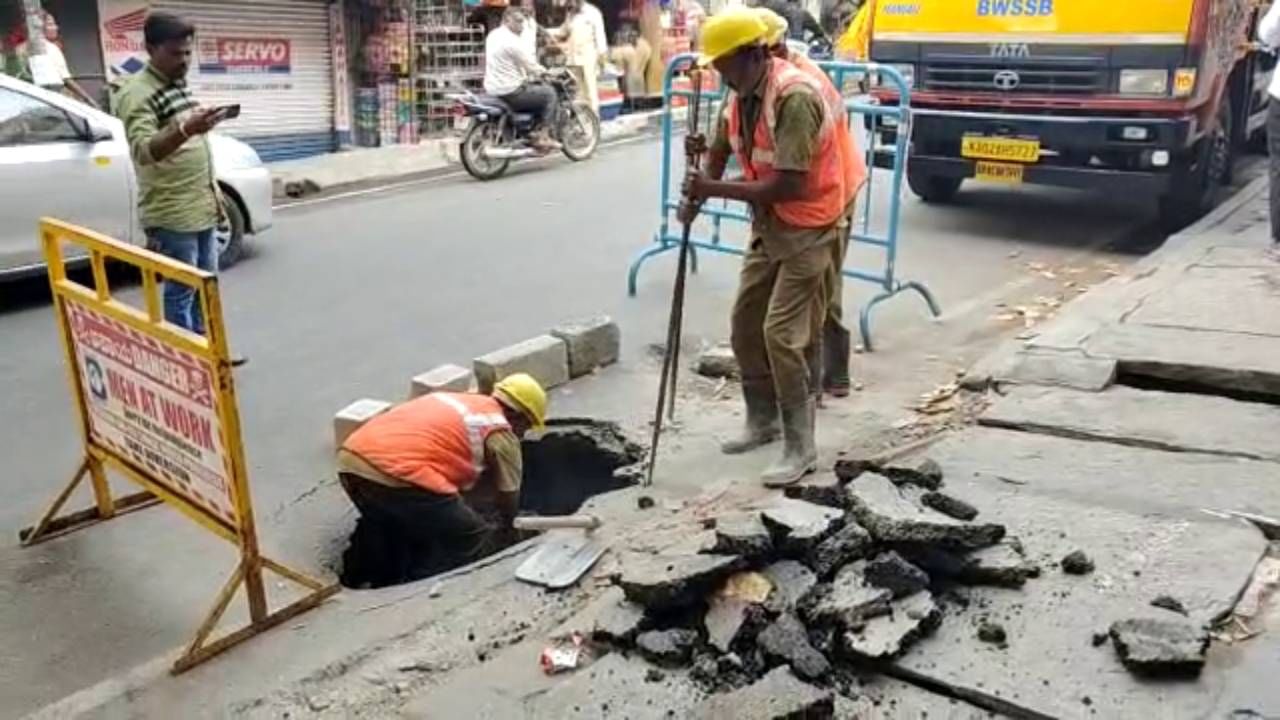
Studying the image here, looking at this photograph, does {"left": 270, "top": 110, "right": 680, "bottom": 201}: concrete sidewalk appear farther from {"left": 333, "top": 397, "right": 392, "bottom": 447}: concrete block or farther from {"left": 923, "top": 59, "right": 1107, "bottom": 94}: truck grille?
{"left": 333, "top": 397, "right": 392, "bottom": 447}: concrete block

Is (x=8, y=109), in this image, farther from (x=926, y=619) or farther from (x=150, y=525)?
(x=926, y=619)

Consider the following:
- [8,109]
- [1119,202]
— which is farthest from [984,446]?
[1119,202]

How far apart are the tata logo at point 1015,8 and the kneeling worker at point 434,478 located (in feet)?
18.5

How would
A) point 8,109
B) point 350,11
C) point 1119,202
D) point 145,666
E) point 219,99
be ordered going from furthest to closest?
point 350,11, point 219,99, point 1119,202, point 8,109, point 145,666

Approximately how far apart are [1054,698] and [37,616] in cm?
329

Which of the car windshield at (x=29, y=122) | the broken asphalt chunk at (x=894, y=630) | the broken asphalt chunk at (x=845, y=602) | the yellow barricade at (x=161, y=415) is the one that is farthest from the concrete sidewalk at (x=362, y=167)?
the broken asphalt chunk at (x=894, y=630)

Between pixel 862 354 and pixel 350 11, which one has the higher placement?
pixel 350 11

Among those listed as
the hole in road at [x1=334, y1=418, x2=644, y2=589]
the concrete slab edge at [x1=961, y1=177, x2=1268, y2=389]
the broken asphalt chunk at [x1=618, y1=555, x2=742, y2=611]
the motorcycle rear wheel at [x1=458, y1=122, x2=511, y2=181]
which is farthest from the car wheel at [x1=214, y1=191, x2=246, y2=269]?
the broken asphalt chunk at [x1=618, y1=555, x2=742, y2=611]

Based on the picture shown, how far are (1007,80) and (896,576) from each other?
21.0 ft

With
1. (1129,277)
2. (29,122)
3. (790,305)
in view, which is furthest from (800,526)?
(29,122)

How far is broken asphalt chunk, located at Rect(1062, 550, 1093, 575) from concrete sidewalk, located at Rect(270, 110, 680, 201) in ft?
32.7

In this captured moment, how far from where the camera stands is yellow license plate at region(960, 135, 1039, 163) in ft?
29.1

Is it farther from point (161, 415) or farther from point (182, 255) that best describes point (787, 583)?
point (182, 255)

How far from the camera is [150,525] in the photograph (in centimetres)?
472
